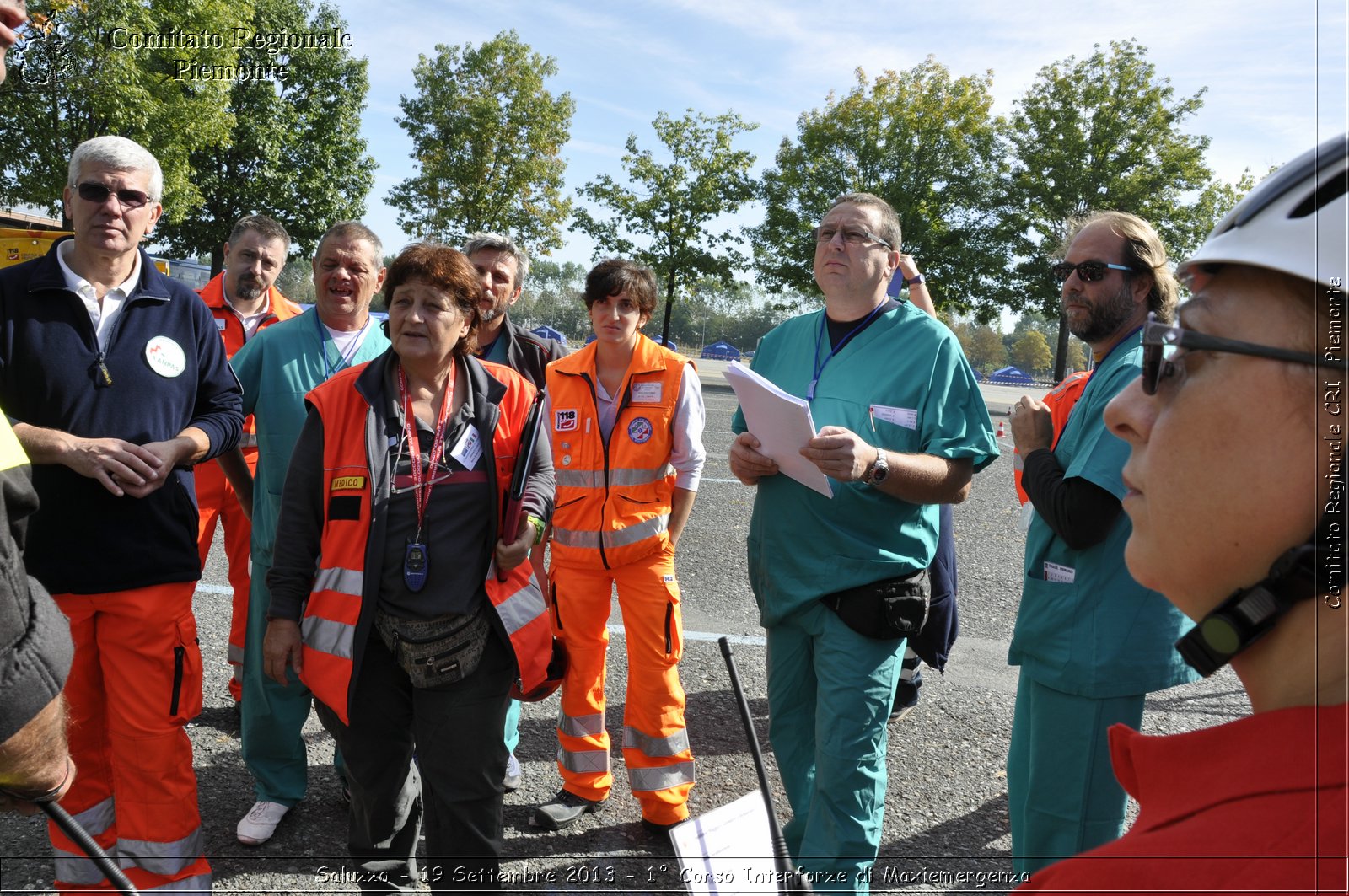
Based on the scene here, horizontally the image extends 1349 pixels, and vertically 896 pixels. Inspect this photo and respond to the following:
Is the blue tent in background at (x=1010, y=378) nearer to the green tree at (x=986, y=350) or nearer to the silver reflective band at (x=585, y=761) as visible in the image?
the green tree at (x=986, y=350)

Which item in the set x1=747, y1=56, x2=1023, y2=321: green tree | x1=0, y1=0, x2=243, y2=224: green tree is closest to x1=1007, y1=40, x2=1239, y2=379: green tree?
x1=747, y1=56, x2=1023, y2=321: green tree

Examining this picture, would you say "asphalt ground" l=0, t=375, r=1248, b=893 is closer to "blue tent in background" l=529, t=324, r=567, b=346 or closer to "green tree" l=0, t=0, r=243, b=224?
"blue tent in background" l=529, t=324, r=567, b=346

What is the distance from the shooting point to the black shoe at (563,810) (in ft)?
12.1

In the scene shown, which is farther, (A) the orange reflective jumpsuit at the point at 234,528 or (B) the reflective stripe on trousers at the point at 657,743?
(A) the orange reflective jumpsuit at the point at 234,528

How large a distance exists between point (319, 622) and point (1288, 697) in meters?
2.57

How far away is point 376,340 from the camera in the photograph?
416 cm

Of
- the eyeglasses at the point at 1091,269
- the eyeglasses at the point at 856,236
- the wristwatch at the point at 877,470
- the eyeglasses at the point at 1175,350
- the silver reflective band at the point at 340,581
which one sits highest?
the eyeglasses at the point at 856,236

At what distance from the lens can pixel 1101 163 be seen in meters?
35.9

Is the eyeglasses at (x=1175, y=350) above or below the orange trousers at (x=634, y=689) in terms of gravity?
above

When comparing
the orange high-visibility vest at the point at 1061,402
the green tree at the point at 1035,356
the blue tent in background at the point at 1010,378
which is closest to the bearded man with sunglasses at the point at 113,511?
the orange high-visibility vest at the point at 1061,402

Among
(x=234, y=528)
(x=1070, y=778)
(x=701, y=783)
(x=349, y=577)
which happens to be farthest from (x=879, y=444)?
(x=234, y=528)

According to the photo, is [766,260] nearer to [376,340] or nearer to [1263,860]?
[376,340]

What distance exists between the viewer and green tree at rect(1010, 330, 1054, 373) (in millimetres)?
95438

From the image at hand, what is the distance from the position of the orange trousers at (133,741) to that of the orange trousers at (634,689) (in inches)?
58.7
